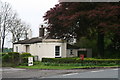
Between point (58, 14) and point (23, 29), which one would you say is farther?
point (23, 29)

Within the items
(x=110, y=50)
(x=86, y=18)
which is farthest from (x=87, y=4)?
(x=110, y=50)

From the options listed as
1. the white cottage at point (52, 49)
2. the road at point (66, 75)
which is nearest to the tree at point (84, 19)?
the white cottage at point (52, 49)

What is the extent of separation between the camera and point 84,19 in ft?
101

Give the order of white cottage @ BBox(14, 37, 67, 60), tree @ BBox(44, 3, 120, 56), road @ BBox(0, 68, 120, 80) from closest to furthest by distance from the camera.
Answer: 1. road @ BBox(0, 68, 120, 80)
2. tree @ BBox(44, 3, 120, 56)
3. white cottage @ BBox(14, 37, 67, 60)

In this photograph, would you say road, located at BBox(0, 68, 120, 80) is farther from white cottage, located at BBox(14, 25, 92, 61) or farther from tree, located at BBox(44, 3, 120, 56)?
white cottage, located at BBox(14, 25, 92, 61)

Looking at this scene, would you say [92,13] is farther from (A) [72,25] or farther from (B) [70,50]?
(B) [70,50]

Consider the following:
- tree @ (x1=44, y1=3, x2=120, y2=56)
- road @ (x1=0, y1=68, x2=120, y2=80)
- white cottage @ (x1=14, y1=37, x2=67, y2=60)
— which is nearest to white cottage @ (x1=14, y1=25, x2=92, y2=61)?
white cottage @ (x1=14, y1=37, x2=67, y2=60)

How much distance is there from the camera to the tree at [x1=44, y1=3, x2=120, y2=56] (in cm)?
2819

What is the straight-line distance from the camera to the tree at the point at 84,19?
92.5 feet

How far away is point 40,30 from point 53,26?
655 cm

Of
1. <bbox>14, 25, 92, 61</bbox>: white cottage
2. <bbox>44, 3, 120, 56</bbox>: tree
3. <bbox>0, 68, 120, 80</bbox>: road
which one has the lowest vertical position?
<bbox>0, 68, 120, 80</bbox>: road

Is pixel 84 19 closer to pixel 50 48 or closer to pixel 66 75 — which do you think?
pixel 50 48

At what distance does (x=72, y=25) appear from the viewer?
30641mm

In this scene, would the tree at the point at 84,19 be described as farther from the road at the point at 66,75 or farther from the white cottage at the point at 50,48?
the road at the point at 66,75
